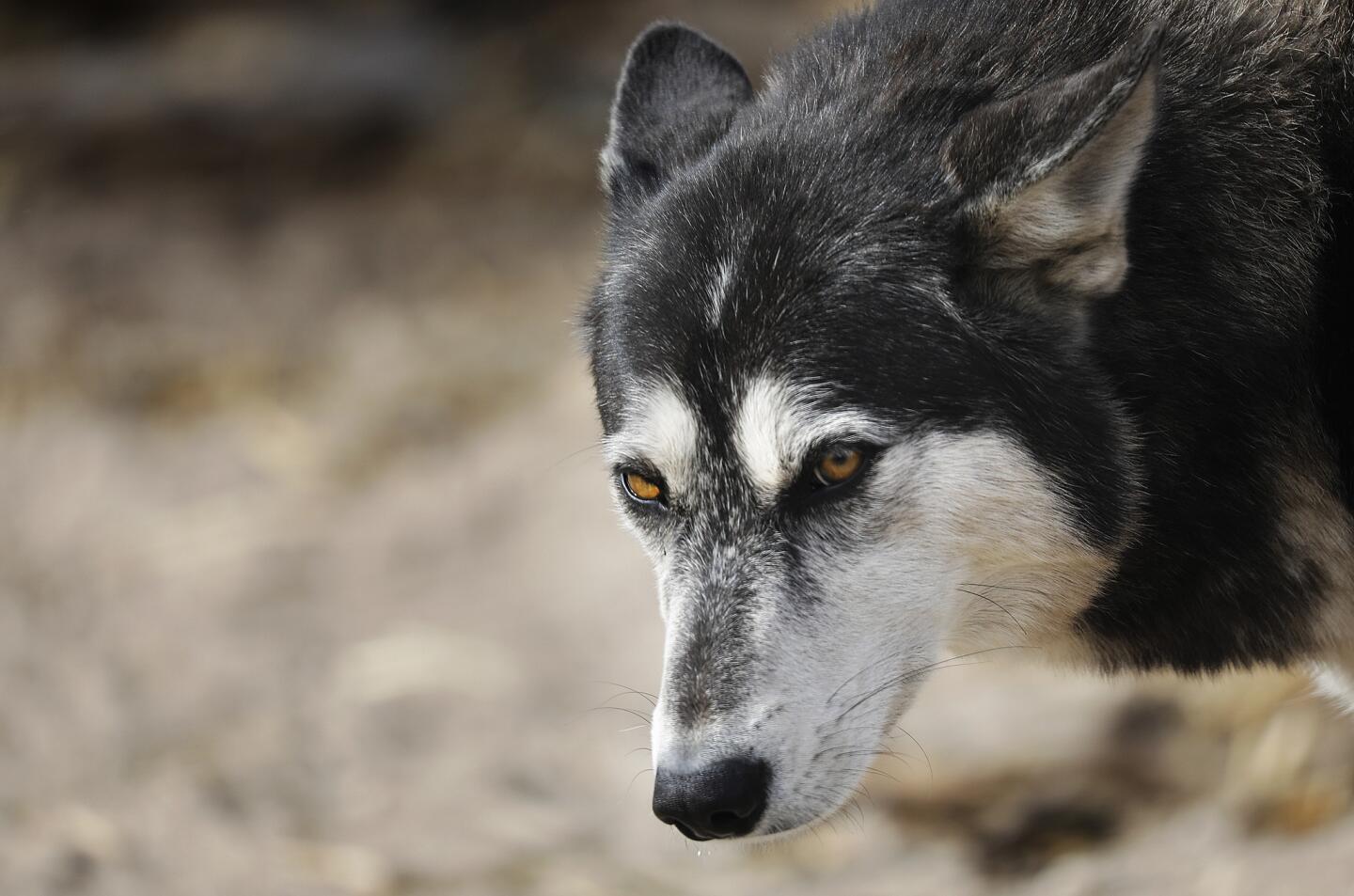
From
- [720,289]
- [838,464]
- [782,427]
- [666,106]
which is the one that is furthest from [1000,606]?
[666,106]

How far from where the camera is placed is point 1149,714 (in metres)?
5.62

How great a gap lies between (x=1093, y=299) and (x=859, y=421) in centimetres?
63

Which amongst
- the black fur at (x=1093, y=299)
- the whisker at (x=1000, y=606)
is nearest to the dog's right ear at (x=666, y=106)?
the black fur at (x=1093, y=299)

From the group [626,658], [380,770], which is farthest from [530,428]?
[380,770]

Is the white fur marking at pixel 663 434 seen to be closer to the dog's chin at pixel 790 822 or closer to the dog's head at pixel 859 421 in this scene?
the dog's head at pixel 859 421

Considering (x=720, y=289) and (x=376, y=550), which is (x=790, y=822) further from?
(x=376, y=550)

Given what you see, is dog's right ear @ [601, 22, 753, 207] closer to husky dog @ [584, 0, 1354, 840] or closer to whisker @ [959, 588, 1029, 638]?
husky dog @ [584, 0, 1354, 840]

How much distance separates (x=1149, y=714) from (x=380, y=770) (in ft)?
11.0

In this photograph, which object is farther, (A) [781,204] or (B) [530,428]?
(B) [530,428]

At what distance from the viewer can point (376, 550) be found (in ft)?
26.2

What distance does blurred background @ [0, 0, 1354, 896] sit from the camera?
552 centimetres

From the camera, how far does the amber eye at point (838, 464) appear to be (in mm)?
3182

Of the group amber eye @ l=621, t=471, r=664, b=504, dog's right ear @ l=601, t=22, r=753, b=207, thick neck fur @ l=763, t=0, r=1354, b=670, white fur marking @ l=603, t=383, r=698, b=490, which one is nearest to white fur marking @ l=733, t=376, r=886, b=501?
white fur marking @ l=603, t=383, r=698, b=490

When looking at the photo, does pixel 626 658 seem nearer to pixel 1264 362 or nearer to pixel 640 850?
pixel 640 850
